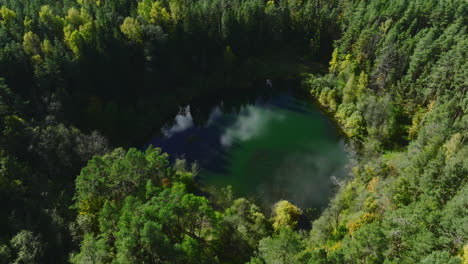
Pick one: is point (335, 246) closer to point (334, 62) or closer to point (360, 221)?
point (360, 221)

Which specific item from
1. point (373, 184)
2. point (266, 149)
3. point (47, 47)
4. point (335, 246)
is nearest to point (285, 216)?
point (335, 246)

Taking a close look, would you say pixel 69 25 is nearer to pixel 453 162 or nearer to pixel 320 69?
pixel 320 69

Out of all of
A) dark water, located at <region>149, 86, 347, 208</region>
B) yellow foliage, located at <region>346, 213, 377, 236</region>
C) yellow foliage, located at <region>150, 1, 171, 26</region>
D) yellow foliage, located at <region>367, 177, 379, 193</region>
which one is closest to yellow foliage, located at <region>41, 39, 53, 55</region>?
yellow foliage, located at <region>150, 1, 171, 26</region>

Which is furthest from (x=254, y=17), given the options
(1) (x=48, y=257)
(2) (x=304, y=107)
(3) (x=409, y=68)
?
(1) (x=48, y=257)

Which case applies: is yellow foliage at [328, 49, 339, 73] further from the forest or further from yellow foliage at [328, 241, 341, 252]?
yellow foliage at [328, 241, 341, 252]

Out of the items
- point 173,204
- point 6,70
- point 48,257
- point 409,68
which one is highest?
point 409,68

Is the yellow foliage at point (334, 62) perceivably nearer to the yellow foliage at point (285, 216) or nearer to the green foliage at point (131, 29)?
the green foliage at point (131, 29)

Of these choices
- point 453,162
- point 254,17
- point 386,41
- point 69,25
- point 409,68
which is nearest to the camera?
point 453,162

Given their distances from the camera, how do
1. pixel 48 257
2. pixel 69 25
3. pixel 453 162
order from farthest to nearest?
pixel 69 25, pixel 453 162, pixel 48 257
